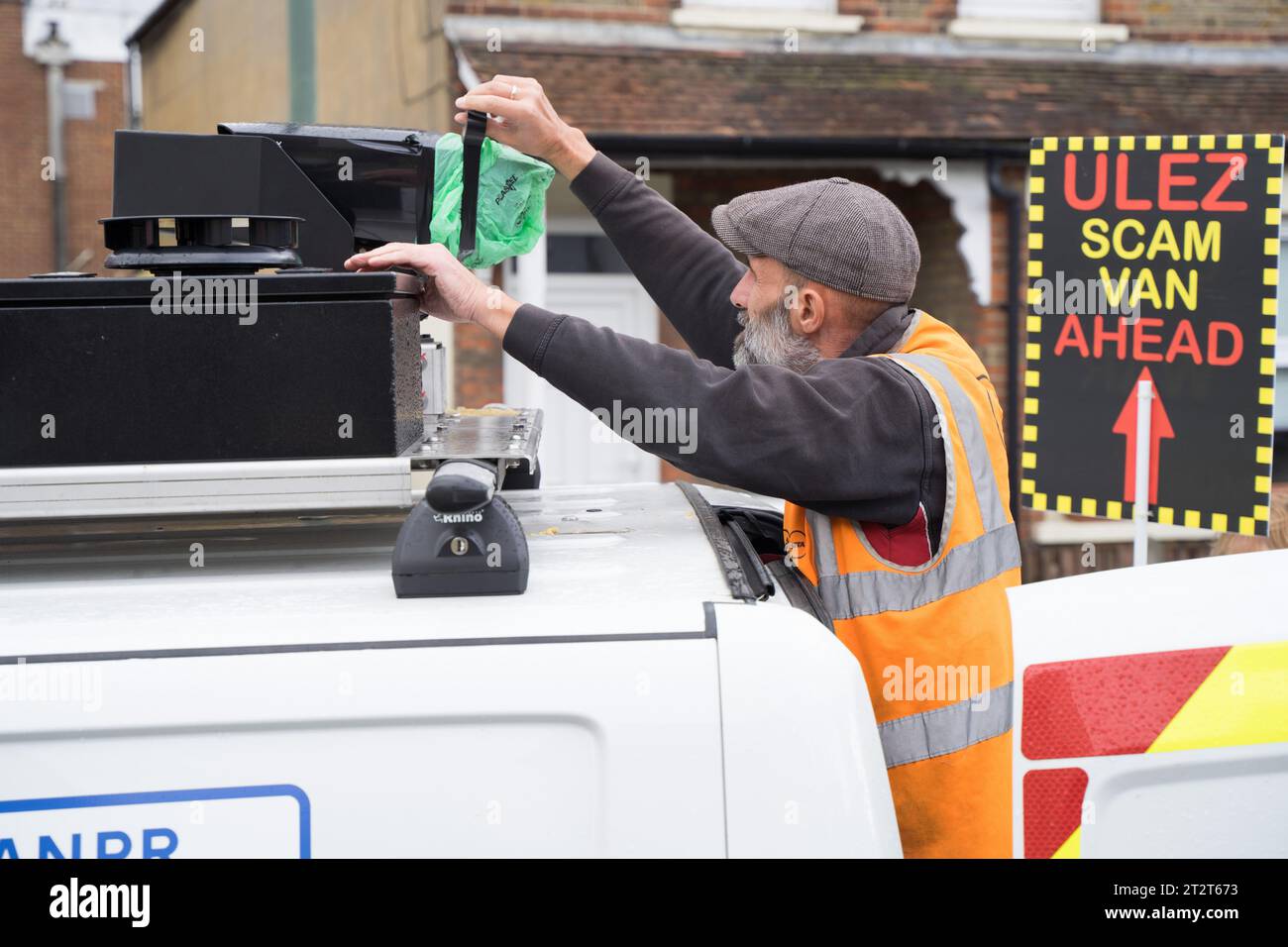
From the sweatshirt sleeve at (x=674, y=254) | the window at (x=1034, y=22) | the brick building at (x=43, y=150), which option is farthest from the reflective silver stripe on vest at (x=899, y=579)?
the brick building at (x=43, y=150)

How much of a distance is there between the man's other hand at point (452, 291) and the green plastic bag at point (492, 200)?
35 cm

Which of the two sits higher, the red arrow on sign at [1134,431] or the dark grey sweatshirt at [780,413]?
the dark grey sweatshirt at [780,413]

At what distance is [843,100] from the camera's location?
29.4 feet

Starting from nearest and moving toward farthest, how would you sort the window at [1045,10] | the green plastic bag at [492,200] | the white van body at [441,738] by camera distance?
the white van body at [441,738] → the green plastic bag at [492,200] → the window at [1045,10]

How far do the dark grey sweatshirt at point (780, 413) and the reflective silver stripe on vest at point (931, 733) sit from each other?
29cm

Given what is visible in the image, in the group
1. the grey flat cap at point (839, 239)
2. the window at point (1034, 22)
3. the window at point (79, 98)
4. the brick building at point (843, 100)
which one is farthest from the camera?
the window at point (79, 98)

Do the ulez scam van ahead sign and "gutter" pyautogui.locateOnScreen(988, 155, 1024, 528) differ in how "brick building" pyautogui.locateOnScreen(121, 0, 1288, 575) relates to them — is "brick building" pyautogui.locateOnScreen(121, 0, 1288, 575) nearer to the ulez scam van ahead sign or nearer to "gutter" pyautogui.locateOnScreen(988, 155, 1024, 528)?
"gutter" pyautogui.locateOnScreen(988, 155, 1024, 528)

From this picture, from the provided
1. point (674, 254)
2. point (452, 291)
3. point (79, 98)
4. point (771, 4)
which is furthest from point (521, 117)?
point (79, 98)

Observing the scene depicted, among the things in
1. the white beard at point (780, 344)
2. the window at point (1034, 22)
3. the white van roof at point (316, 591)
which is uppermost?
the window at point (1034, 22)

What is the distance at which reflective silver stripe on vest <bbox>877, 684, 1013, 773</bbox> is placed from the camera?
1.91 m

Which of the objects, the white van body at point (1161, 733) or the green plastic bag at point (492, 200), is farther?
the green plastic bag at point (492, 200)

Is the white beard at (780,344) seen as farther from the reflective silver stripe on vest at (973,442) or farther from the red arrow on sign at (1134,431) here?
the red arrow on sign at (1134,431)

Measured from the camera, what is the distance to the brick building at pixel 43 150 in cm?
2019

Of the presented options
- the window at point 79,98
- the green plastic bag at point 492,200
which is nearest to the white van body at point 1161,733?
the green plastic bag at point 492,200
